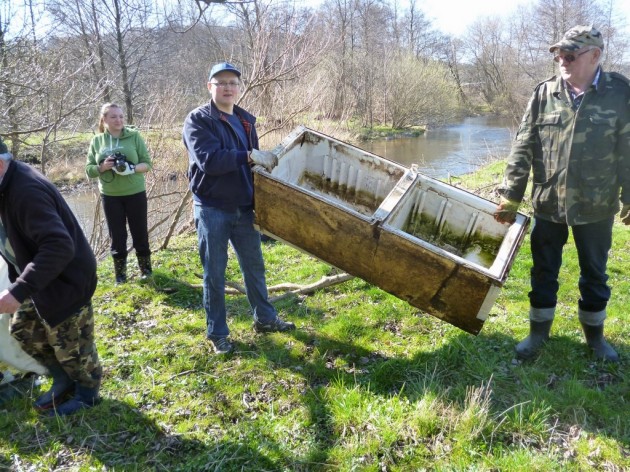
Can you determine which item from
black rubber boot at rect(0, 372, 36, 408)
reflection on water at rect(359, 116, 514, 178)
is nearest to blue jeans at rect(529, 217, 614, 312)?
black rubber boot at rect(0, 372, 36, 408)

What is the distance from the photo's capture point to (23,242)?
2471 mm

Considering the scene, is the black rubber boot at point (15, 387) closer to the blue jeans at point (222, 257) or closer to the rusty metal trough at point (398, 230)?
the blue jeans at point (222, 257)

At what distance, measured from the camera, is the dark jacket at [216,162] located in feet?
10.1

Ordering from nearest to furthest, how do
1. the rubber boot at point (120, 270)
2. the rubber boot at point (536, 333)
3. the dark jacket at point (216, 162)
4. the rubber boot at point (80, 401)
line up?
the rubber boot at point (80, 401), the dark jacket at point (216, 162), the rubber boot at point (536, 333), the rubber boot at point (120, 270)

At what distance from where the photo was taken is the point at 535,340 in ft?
10.9

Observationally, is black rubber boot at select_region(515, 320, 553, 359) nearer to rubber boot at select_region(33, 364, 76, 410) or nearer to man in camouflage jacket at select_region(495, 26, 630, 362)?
man in camouflage jacket at select_region(495, 26, 630, 362)

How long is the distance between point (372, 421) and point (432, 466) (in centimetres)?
46

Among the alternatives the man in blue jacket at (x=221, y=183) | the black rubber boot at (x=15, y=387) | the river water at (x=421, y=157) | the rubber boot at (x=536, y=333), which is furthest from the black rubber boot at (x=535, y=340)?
the river water at (x=421, y=157)

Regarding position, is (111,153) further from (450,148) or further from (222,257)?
(450,148)

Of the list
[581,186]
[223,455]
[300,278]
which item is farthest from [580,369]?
[300,278]

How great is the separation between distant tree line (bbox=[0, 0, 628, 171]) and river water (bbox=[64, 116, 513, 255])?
1.37 meters

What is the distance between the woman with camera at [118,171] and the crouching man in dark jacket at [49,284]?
7.25 ft

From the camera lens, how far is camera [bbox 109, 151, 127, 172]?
4.71m

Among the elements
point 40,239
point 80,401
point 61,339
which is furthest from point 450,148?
point 40,239
